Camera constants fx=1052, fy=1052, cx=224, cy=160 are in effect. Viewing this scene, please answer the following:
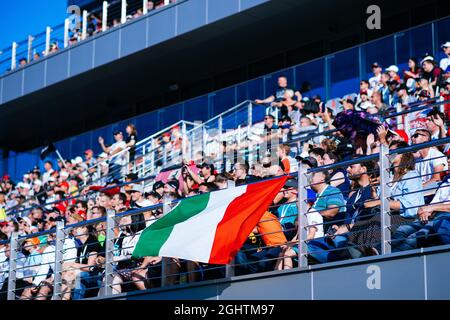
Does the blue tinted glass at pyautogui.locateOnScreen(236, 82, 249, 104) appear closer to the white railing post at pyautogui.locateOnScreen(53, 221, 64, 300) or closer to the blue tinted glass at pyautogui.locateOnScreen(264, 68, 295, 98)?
the blue tinted glass at pyautogui.locateOnScreen(264, 68, 295, 98)

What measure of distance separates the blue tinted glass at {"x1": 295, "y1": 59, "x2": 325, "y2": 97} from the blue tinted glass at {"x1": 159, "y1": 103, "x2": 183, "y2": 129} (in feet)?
13.9

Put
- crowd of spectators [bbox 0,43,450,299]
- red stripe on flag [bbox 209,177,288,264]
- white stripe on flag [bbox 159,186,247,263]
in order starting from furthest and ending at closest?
white stripe on flag [bbox 159,186,247,263], red stripe on flag [bbox 209,177,288,264], crowd of spectators [bbox 0,43,450,299]

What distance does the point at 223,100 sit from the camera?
2539 cm

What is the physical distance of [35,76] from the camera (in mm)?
27953

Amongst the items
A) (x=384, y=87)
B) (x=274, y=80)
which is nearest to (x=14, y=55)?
(x=274, y=80)

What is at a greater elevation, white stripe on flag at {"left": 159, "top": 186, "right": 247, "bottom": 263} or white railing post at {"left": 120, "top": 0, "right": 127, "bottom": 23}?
white railing post at {"left": 120, "top": 0, "right": 127, "bottom": 23}

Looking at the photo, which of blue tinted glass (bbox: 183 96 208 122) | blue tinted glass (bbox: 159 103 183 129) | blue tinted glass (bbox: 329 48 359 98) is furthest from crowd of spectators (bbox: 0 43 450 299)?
blue tinted glass (bbox: 159 103 183 129)

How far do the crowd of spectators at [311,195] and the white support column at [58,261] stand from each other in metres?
0.12

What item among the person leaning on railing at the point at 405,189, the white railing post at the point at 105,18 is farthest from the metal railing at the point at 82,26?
the person leaning on railing at the point at 405,189

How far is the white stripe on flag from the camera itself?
40.3ft

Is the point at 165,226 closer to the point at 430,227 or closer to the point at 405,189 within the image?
the point at 405,189

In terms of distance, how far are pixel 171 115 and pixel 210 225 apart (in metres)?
14.6

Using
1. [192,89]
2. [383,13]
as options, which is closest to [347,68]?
[383,13]
